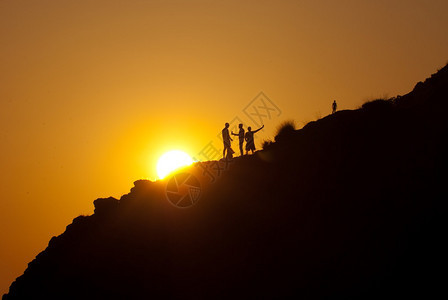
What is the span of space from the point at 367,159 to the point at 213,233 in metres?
8.53

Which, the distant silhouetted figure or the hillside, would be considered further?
the distant silhouetted figure

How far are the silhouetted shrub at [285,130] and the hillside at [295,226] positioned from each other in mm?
234

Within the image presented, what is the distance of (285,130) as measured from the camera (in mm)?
36688

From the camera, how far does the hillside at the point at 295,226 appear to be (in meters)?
29.0

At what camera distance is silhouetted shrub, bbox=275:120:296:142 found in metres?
36.4

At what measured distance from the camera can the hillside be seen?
29.0m

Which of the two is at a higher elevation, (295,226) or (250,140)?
(250,140)

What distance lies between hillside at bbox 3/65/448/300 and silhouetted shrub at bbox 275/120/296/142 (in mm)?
234

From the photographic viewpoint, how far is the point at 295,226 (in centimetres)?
3180

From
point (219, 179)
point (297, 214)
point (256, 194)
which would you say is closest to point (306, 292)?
point (297, 214)

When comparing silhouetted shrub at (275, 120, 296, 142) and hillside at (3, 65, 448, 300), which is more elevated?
silhouetted shrub at (275, 120, 296, 142)

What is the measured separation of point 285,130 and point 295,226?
6.80 metres

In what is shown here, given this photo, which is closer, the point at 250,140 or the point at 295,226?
the point at 295,226

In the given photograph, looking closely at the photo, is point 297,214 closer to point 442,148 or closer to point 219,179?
point 219,179
